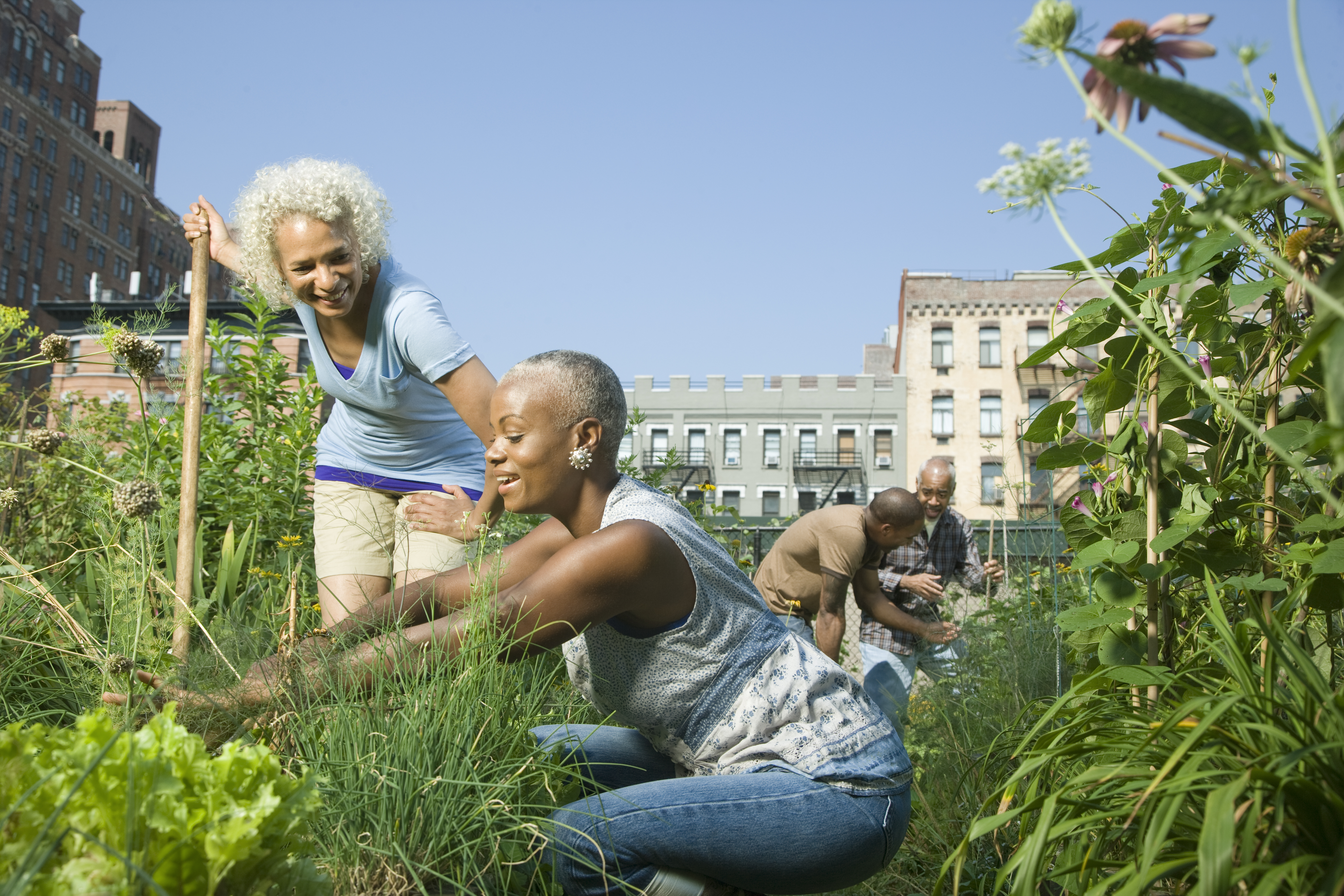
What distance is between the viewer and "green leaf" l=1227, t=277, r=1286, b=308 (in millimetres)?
1525

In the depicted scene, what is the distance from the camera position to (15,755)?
902 mm

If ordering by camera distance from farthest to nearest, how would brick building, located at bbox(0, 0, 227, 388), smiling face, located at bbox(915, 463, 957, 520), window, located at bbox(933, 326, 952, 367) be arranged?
brick building, located at bbox(0, 0, 227, 388) < window, located at bbox(933, 326, 952, 367) < smiling face, located at bbox(915, 463, 957, 520)

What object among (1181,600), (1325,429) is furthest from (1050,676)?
(1325,429)

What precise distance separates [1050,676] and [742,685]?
201cm

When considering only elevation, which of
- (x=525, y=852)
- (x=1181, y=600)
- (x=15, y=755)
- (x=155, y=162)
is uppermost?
(x=155, y=162)

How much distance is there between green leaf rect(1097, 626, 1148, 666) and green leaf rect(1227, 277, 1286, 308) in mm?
585

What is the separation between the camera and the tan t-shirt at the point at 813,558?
4762 mm

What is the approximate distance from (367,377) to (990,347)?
35.7 metres

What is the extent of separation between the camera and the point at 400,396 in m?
2.71

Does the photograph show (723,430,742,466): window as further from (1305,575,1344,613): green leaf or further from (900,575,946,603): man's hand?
(1305,575,1344,613): green leaf

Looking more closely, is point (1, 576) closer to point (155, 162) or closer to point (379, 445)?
point (379, 445)

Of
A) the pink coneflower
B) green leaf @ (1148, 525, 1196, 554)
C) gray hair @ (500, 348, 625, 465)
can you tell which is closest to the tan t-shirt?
gray hair @ (500, 348, 625, 465)

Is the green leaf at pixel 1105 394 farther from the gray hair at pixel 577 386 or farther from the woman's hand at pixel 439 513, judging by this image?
the woman's hand at pixel 439 513

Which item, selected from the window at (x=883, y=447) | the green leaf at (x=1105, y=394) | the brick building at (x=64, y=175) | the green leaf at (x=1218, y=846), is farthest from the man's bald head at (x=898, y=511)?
the brick building at (x=64, y=175)
